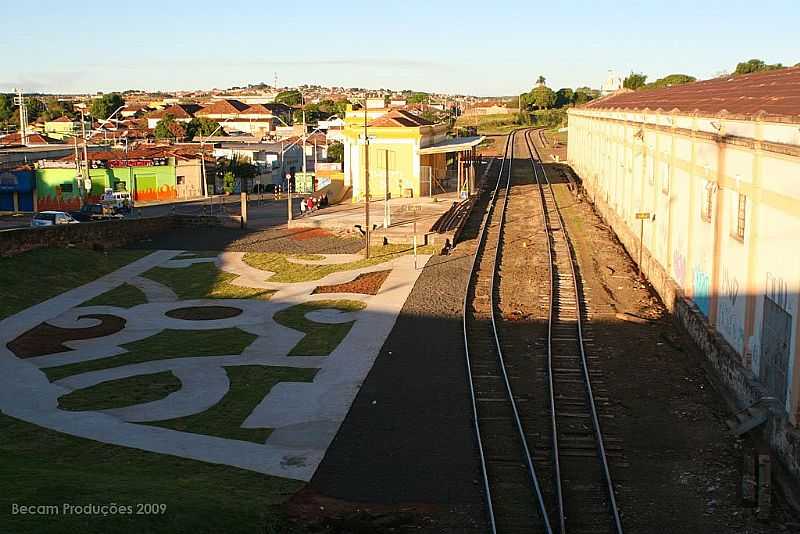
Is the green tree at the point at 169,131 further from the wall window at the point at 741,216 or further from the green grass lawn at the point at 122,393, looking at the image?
the wall window at the point at 741,216

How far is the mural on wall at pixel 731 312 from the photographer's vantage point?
20250 mm

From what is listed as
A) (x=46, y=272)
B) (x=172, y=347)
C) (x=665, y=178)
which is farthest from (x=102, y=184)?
(x=665, y=178)

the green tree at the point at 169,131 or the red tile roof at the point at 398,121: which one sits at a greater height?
the red tile roof at the point at 398,121

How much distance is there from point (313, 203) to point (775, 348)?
42839mm

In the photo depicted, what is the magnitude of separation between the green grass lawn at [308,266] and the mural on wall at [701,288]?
15.8 m

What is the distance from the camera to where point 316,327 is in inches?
1097

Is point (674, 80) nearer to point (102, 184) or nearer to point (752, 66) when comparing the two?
point (752, 66)

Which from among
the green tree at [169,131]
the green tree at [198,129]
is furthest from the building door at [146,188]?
the green tree at [198,129]

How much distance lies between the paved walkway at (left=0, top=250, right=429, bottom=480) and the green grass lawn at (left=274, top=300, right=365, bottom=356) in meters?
0.30

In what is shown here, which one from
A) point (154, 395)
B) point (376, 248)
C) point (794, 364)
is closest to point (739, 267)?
point (794, 364)

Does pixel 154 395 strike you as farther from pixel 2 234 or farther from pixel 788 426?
pixel 2 234

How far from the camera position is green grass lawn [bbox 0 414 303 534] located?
11.9 meters

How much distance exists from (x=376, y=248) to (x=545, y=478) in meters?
28.3

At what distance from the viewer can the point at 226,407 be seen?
66.5ft
